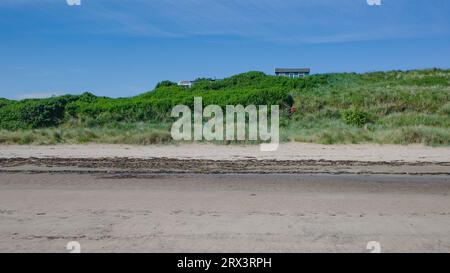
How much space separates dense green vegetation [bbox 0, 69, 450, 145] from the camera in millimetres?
19438

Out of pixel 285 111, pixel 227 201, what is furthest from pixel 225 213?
pixel 285 111

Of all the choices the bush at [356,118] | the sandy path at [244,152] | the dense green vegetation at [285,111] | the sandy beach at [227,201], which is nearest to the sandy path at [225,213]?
the sandy beach at [227,201]

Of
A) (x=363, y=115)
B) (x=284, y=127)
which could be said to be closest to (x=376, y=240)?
(x=284, y=127)

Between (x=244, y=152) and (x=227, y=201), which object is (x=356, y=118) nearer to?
(x=244, y=152)

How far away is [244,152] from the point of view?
17.0 metres

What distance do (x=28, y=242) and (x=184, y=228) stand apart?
193 cm

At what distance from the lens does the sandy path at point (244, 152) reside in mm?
15969

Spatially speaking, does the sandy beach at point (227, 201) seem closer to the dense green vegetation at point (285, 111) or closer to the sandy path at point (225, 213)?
the sandy path at point (225, 213)

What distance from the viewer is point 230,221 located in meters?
7.75

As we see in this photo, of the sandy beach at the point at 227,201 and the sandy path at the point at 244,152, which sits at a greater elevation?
the sandy path at the point at 244,152

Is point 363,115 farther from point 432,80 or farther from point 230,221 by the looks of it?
point 230,221

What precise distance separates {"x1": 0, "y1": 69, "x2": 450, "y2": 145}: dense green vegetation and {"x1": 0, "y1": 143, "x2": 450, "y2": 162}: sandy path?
2.55 ft

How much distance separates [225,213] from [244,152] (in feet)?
28.6

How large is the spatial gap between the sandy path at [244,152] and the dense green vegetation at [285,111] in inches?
30.6
